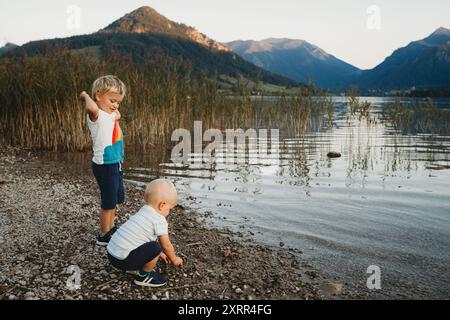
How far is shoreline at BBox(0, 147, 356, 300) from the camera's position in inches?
161

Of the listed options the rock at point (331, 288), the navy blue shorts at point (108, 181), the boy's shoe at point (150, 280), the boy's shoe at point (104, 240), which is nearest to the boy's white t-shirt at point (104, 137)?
the navy blue shorts at point (108, 181)

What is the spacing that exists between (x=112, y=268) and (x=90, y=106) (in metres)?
1.87

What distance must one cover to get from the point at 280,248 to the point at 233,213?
2.03 m

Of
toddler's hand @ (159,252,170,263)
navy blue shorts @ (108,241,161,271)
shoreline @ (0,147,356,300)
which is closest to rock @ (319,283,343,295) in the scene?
shoreline @ (0,147,356,300)

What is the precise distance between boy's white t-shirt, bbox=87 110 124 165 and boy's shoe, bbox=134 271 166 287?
1557 millimetres

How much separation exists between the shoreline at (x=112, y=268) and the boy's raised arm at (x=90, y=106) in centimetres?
168

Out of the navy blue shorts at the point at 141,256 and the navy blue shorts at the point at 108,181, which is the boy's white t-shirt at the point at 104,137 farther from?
the navy blue shorts at the point at 141,256

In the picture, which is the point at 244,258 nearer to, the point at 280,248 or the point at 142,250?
the point at 280,248

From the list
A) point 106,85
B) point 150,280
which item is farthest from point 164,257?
point 106,85

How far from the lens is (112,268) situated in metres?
4.55

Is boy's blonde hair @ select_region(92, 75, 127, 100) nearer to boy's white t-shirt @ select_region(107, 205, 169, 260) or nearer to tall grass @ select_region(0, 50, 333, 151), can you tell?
boy's white t-shirt @ select_region(107, 205, 169, 260)

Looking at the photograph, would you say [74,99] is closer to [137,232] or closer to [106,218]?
[106,218]

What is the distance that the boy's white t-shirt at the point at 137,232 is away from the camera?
410cm

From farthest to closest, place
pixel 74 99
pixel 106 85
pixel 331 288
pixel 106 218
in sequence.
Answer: pixel 74 99, pixel 106 218, pixel 106 85, pixel 331 288
